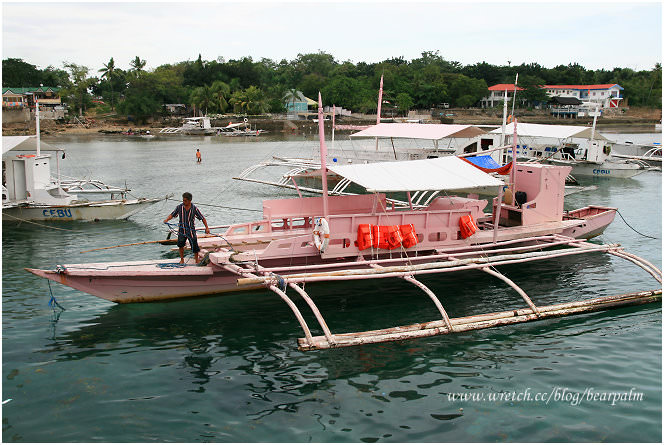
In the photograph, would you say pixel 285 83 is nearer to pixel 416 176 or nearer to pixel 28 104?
pixel 28 104

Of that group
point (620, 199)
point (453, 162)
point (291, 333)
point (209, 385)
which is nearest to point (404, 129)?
point (620, 199)

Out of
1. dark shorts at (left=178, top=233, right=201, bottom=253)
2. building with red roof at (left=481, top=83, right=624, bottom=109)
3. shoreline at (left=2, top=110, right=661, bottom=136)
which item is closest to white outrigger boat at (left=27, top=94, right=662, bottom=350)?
dark shorts at (left=178, top=233, right=201, bottom=253)

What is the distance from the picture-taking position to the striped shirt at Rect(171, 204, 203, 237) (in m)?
14.2

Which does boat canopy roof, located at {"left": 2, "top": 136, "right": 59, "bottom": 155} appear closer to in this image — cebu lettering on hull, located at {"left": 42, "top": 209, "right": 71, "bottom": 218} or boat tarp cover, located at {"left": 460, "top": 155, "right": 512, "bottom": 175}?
cebu lettering on hull, located at {"left": 42, "top": 209, "right": 71, "bottom": 218}

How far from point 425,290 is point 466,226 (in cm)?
444

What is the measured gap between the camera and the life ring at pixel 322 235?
14.5 m

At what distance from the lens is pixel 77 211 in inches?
1029

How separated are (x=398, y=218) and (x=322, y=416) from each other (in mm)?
7193

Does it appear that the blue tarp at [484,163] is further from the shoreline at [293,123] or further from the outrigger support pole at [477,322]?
the shoreline at [293,123]

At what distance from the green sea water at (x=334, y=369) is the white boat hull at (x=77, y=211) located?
24.3 feet

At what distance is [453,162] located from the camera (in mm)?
17094

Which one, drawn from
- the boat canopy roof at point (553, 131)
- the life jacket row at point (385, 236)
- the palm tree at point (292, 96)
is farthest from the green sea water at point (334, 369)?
the palm tree at point (292, 96)

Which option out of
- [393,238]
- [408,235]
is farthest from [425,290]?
[408,235]

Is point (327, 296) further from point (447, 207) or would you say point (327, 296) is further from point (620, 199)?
point (620, 199)
